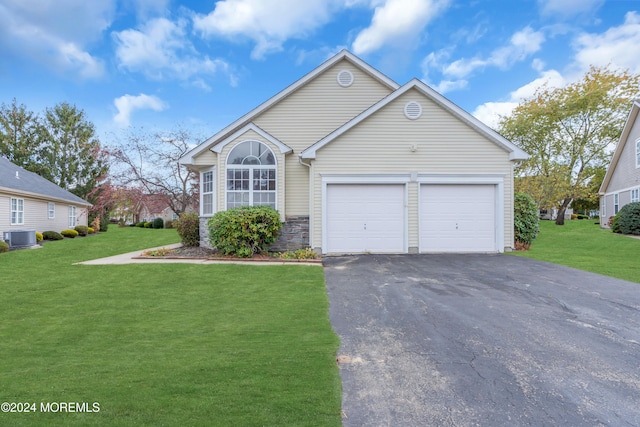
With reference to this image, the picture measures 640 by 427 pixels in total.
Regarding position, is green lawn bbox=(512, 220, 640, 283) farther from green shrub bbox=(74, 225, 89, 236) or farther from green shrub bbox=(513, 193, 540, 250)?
green shrub bbox=(74, 225, 89, 236)

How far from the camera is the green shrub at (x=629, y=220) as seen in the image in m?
17.3

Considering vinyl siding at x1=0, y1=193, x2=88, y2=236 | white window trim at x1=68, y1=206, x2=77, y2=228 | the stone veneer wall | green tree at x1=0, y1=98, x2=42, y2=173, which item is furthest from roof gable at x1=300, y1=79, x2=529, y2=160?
green tree at x1=0, y1=98, x2=42, y2=173

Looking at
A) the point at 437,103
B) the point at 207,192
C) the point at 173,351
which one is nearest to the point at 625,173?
the point at 437,103

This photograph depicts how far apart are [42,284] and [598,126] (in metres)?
36.1

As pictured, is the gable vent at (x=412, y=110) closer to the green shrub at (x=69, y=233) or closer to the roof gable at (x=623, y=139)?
the roof gable at (x=623, y=139)

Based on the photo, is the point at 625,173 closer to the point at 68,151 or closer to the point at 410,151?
the point at 410,151

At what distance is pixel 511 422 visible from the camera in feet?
8.00

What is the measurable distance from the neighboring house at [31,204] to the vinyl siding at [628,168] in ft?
114

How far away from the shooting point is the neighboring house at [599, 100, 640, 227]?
62.5 ft

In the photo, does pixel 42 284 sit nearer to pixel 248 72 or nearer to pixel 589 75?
pixel 248 72

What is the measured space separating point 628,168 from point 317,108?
2080 cm

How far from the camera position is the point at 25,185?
1933 cm

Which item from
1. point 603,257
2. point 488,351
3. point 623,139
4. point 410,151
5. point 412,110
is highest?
point 623,139

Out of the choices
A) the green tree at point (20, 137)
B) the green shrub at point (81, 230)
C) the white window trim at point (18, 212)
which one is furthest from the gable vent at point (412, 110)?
the green tree at point (20, 137)
